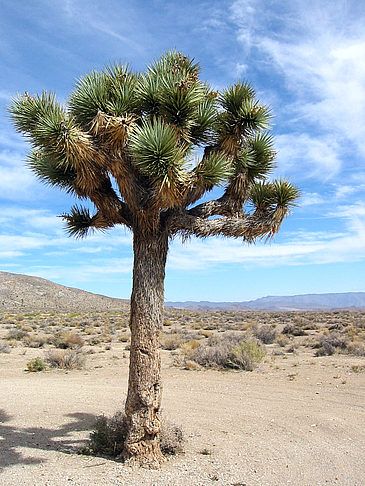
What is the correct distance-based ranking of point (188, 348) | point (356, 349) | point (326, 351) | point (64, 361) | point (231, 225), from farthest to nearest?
point (188, 348), point (326, 351), point (356, 349), point (64, 361), point (231, 225)

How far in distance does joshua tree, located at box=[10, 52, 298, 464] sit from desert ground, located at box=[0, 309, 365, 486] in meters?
0.85

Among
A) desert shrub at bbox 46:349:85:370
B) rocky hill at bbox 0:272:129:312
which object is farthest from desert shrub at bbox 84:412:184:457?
rocky hill at bbox 0:272:129:312

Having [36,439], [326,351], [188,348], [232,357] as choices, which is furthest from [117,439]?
[326,351]

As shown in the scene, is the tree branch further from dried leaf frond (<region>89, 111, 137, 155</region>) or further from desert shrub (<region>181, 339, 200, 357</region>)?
desert shrub (<region>181, 339, 200, 357</region>)

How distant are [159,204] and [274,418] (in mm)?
5271

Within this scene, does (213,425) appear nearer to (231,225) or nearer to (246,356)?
(231,225)

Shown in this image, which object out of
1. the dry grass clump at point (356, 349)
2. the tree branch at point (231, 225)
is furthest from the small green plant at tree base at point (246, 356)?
the tree branch at point (231, 225)

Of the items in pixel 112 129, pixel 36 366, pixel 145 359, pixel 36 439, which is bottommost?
pixel 36 439

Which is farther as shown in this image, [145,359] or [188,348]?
[188,348]

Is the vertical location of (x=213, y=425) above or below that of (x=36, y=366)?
below

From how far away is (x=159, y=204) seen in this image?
18.9 ft

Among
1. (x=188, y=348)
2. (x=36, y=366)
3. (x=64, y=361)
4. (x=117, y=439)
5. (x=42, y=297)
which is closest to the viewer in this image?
(x=117, y=439)

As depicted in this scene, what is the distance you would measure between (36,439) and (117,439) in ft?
5.23

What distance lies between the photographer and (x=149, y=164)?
5.43m
